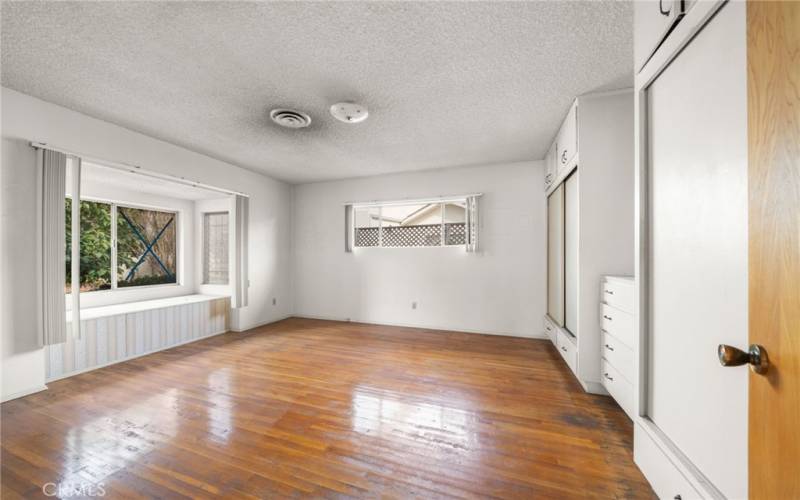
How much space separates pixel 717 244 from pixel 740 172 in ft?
0.75

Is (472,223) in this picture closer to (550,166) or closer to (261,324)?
(550,166)

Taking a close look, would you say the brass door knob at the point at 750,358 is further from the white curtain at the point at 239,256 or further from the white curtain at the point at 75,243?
the white curtain at the point at 239,256

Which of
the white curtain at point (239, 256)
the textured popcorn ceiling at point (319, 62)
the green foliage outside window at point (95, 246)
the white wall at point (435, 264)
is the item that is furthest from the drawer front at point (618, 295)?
the green foliage outside window at point (95, 246)

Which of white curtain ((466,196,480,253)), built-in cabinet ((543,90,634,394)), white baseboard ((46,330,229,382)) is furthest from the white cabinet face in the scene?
white baseboard ((46,330,229,382))

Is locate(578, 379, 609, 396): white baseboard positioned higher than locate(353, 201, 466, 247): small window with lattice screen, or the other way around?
locate(353, 201, 466, 247): small window with lattice screen

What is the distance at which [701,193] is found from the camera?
0.98 meters

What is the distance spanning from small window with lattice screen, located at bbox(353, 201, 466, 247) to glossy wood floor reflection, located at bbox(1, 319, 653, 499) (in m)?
2.00

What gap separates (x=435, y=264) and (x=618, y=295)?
267 cm

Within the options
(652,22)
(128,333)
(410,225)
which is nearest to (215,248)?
(128,333)

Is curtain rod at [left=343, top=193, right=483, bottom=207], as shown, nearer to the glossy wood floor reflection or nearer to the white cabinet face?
the glossy wood floor reflection

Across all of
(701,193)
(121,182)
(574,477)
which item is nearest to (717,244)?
(701,193)

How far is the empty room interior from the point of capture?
873mm

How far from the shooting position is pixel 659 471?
121cm

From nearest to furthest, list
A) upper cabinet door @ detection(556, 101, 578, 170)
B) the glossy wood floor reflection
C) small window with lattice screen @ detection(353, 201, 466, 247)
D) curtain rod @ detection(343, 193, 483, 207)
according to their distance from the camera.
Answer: the glossy wood floor reflection → upper cabinet door @ detection(556, 101, 578, 170) → curtain rod @ detection(343, 193, 483, 207) → small window with lattice screen @ detection(353, 201, 466, 247)
